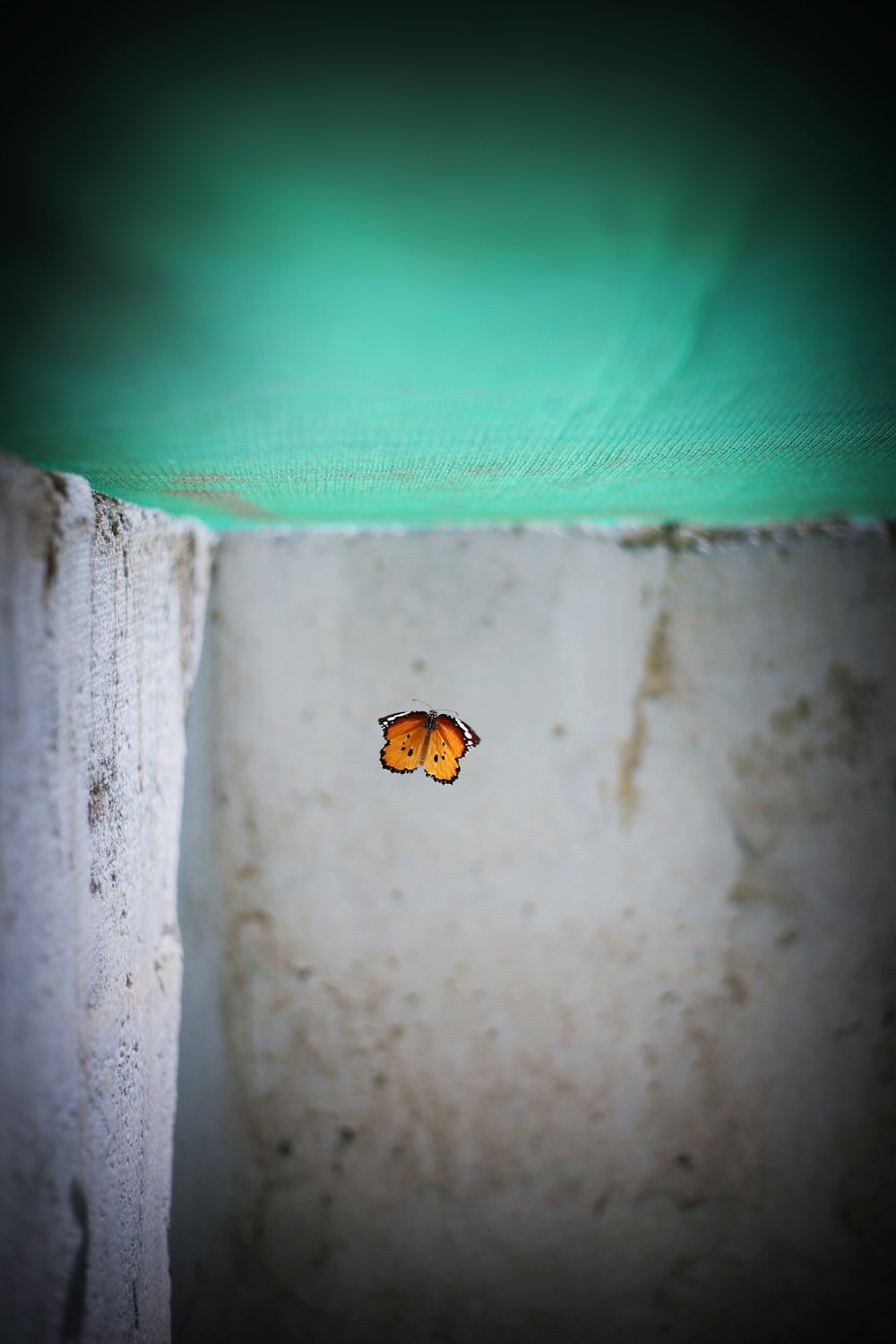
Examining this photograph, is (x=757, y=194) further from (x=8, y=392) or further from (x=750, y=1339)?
(x=750, y=1339)

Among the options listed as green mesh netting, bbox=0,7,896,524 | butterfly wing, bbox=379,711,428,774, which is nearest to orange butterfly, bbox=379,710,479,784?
butterfly wing, bbox=379,711,428,774

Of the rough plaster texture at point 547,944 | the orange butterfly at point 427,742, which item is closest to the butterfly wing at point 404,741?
the orange butterfly at point 427,742

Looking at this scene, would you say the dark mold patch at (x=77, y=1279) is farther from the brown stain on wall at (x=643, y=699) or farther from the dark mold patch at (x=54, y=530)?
the brown stain on wall at (x=643, y=699)

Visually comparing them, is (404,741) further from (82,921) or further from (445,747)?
(82,921)

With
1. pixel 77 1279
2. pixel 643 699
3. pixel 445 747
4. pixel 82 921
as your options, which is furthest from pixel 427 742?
pixel 77 1279

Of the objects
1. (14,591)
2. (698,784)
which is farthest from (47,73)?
(698,784)

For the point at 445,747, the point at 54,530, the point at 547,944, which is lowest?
the point at 547,944
